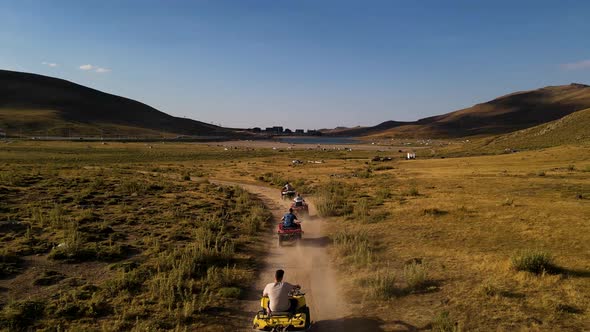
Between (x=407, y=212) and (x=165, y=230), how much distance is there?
1393 centimetres

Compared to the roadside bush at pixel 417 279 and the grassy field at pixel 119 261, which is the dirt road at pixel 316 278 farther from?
the roadside bush at pixel 417 279

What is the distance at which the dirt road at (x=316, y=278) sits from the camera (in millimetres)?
10188

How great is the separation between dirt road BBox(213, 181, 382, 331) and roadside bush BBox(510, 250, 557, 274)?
6.13m

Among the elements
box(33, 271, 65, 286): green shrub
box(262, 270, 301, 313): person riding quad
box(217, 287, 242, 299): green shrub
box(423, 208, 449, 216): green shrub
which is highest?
box(262, 270, 301, 313): person riding quad

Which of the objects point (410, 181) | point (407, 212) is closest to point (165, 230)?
point (407, 212)

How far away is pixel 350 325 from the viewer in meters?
10.0

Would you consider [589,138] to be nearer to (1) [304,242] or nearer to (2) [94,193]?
(1) [304,242]

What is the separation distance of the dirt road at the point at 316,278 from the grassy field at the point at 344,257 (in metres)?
0.49

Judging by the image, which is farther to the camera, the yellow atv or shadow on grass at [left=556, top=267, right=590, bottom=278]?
shadow on grass at [left=556, top=267, right=590, bottom=278]

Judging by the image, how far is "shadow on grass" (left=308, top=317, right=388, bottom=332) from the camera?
9781mm

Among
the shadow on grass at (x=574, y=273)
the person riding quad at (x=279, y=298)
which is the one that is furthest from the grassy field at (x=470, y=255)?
the person riding quad at (x=279, y=298)

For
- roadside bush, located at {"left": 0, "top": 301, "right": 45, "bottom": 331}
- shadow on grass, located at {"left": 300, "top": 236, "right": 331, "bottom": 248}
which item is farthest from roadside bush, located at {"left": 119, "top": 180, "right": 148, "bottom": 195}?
roadside bush, located at {"left": 0, "top": 301, "right": 45, "bottom": 331}

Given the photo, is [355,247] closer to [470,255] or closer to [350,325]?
[470,255]

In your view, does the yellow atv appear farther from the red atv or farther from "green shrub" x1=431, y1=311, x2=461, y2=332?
the red atv
